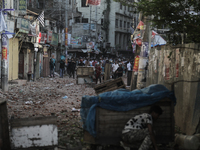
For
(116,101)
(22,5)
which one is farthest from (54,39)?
(116,101)

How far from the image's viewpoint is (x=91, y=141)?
6.21 meters

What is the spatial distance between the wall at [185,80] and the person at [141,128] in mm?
1622

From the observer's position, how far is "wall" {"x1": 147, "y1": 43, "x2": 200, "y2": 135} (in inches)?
285

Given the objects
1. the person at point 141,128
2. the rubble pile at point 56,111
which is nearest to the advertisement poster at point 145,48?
the rubble pile at point 56,111

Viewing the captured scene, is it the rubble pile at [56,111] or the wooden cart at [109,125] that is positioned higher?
the wooden cart at [109,125]

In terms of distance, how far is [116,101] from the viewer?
6172mm

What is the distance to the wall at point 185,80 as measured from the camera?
23.8 ft

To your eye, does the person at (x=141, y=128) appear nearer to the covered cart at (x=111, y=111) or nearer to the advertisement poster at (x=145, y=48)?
the covered cart at (x=111, y=111)

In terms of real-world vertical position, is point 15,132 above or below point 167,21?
below

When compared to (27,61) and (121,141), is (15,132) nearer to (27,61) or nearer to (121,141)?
(121,141)

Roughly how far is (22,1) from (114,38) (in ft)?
156

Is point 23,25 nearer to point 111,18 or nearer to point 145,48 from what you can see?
point 145,48

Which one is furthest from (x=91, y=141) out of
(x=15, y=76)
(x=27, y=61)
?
(x=27, y=61)

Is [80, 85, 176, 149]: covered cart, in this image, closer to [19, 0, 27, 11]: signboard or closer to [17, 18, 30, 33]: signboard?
[17, 18, 30, 33]: signboard
